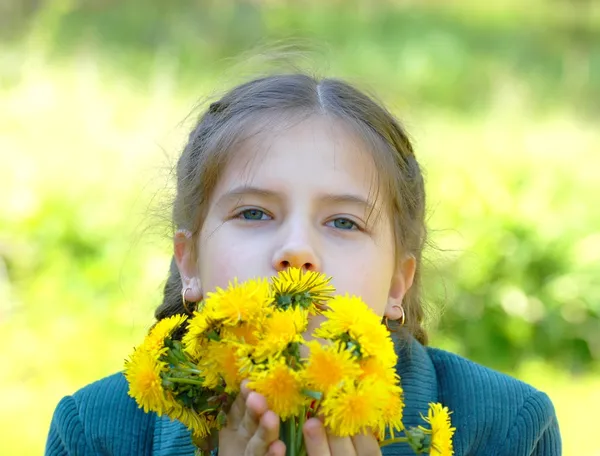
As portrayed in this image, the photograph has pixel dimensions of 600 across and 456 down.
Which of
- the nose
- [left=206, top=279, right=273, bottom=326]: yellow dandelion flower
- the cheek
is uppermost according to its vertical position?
the cheek

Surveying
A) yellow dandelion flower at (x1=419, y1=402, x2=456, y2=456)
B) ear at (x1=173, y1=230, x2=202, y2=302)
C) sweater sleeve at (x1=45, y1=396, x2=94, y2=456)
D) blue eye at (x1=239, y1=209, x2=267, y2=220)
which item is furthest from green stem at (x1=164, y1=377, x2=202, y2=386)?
sweater sleeve at (x1=45, y1=396, x2=94, y2=456)

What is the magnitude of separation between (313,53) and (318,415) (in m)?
1.46

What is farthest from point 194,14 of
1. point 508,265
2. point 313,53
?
point 313,53

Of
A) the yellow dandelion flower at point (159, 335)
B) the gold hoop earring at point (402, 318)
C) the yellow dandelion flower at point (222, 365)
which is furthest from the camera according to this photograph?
the gold hoop earring at point (402, 318)

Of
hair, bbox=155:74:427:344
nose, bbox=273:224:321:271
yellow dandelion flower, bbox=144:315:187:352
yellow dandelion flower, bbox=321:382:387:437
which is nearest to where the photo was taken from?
yellow dandelion flower, bbox=321:382:387:437

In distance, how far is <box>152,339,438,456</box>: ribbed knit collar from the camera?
229 centimetres

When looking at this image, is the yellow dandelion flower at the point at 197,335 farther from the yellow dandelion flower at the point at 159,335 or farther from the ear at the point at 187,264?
the ear at the point at 187,264

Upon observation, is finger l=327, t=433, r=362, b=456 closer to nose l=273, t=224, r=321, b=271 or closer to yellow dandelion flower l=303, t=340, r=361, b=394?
yellow dandelion flower l=303, t=340, r=361, b=394

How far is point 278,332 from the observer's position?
57.0 inches

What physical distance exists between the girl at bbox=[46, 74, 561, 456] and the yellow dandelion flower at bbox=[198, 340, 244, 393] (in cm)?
3

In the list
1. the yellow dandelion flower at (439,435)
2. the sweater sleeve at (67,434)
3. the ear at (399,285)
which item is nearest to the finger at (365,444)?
the yellow dandelion flower at (439,435)

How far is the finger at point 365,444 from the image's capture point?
1.66 metres

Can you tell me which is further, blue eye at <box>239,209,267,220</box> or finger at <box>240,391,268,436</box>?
blue eye at <box>239,209,267,220</box>

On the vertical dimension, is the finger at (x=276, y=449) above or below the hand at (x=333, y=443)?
below
